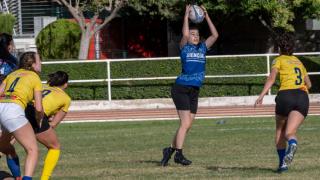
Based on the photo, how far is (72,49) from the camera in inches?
1391

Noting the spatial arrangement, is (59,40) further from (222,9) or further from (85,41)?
(222,9)

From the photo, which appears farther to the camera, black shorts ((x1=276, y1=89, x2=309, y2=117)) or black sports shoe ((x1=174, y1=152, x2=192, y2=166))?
black sports shoe ((x1=174, y1=152, x2=192, y2=166))

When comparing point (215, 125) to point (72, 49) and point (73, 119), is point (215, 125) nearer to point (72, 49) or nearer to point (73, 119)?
point (73, 119)

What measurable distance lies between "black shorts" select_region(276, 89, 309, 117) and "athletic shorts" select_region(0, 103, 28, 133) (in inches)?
136

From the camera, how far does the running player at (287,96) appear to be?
11.1 meters

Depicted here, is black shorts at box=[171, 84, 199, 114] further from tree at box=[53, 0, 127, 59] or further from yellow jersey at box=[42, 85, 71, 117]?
tree at box=[53, 0, 127, 59]

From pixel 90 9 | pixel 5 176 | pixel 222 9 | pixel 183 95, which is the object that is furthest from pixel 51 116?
pixel 90 9

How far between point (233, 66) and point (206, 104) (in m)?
1.53

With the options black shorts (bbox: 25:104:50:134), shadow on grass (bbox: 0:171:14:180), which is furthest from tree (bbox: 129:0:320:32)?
black shorts (bbox: 25:104:50:134)

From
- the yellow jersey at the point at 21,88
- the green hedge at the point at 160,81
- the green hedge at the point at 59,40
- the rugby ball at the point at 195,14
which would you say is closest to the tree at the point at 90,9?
the green hedge at the point at 59,40

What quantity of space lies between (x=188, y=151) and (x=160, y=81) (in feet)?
41.5

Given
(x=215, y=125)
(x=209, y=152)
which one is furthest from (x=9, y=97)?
(x=215, y=125)

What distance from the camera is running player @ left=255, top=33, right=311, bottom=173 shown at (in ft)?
36.3

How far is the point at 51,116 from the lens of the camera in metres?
11.0
